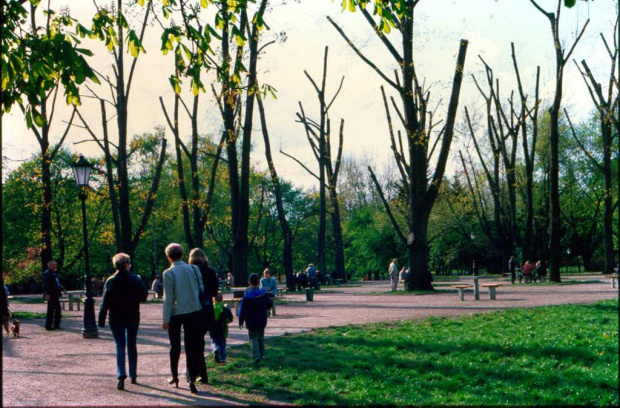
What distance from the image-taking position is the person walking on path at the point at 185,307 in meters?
8.67

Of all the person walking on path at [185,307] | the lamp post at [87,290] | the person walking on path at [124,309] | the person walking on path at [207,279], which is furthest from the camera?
the lamp post at [87,290]

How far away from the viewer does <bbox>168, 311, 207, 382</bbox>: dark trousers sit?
870 centimetres

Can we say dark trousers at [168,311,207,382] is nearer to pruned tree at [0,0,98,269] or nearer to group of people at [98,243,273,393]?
group of people at [98,243,273,393]

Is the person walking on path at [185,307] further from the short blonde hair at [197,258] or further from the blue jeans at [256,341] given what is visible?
the blue jeans at [256,341]

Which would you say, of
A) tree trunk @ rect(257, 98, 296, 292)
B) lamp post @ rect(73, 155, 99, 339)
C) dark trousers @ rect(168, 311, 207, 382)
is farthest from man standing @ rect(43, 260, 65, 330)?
tree trunk @ rect(257, 98, 296, 292)

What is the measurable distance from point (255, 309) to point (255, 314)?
3.9 inches

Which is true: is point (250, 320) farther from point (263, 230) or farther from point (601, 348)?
point (263, 230)

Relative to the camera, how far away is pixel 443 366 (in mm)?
9039

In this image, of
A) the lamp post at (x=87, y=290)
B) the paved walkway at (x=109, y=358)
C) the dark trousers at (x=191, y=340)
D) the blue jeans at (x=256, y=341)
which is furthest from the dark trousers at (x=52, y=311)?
the dark trousers at (x=191, y=340)

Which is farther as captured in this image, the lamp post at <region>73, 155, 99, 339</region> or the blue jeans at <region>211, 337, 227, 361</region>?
the lamp post at <region>73, 155, 99, 339</region>

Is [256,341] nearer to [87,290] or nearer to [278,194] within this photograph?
[87,290]

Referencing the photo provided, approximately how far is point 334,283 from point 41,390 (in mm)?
41255

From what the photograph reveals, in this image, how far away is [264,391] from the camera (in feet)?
27.4

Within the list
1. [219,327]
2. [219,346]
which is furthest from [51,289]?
[219,327]
